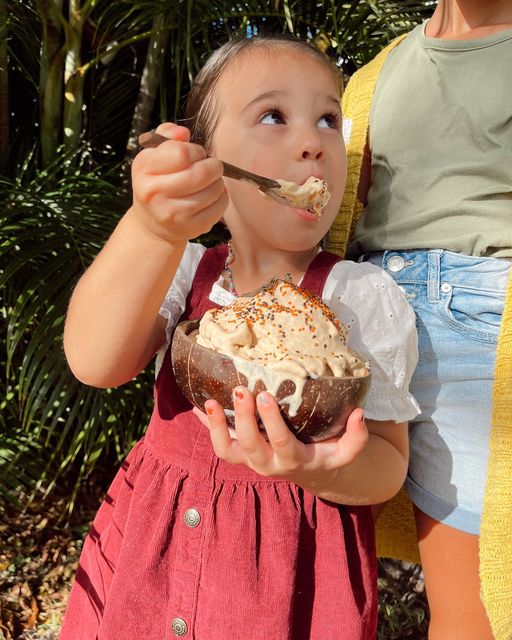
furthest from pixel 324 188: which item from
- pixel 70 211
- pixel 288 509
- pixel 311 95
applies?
pixel 70 211

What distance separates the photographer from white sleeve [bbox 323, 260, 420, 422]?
1.08 metres

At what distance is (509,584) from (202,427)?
593 mm

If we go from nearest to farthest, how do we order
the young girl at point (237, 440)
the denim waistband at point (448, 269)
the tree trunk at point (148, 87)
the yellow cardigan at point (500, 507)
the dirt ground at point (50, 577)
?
the young girl at point (237, 440) → the yellow cardigan at point (500, 507) → the denim waistband at point (448, 269) → the dirt ground at point (50, 577) → the tree trunk at point (148, 87)

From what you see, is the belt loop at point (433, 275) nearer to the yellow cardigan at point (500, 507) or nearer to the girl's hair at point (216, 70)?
the yellow cardigan at point (500, 507)

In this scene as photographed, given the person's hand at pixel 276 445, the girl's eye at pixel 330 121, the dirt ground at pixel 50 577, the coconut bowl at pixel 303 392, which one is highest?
the girl's eye at pixel 330 121

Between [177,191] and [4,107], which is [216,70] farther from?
[4,107]

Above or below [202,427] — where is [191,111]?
above

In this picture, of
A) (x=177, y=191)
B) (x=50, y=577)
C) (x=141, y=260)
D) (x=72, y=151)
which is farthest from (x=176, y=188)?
(x=50, y=577)

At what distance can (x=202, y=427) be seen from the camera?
112 centimetres

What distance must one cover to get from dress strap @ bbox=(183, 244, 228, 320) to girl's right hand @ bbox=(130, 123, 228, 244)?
0.91 ft

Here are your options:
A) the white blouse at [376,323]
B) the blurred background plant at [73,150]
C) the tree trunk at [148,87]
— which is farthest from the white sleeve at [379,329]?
the tree trunk at [148,87]

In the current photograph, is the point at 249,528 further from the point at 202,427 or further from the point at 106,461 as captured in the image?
the point at 106,461

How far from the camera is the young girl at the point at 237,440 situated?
104 cm

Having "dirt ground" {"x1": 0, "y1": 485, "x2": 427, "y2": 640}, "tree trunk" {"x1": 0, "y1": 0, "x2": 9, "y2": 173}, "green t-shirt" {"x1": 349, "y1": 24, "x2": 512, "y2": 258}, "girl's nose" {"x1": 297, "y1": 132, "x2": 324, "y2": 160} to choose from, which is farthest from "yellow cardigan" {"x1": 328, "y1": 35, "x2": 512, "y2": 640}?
"tree trunk" {"x1": 0, "y1": 0, "x2": 9, "y2": 173}
